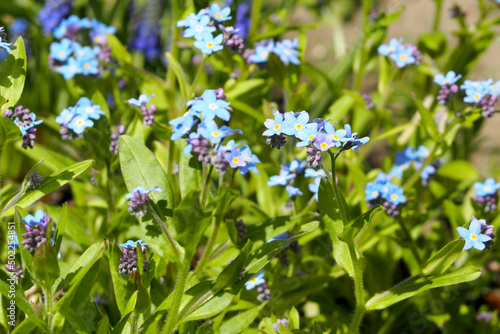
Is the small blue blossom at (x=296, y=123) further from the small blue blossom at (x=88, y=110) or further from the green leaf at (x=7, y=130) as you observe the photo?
the small blue blossom at (x=88, y=110)

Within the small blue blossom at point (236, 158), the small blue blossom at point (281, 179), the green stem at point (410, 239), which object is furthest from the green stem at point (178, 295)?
the green stem at point (410, 239)

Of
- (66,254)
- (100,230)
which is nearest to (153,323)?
(100,230)

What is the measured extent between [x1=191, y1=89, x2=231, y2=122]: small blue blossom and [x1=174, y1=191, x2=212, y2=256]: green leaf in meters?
0.35

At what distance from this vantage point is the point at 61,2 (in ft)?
17.0

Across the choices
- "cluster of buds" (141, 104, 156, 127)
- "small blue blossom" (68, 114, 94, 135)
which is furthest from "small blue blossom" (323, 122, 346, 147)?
"small blue blossom" (68, 114, 94, 135)

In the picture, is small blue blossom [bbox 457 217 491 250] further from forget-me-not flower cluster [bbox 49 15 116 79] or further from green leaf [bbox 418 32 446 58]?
forget-me-not flower cluster [bbox 49 15 116 79]

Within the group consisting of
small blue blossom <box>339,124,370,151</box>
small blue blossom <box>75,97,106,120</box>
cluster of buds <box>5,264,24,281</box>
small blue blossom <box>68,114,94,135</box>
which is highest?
small blue blossom <box>339,124,370,151</box>

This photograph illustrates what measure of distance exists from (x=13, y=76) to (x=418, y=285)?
2.03m

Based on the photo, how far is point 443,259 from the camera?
2.47m

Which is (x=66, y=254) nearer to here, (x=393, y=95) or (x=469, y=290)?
(x=469, y=290)

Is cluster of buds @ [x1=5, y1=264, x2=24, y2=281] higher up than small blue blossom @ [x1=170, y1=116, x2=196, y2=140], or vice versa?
small blue blossom @ [x1=170, y1=116, x2=196, y2=140]

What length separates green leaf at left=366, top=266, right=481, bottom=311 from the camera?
2.39m

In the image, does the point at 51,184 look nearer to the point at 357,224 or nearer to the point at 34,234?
the point at 34,234

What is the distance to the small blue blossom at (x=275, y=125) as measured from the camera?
2.22 m
